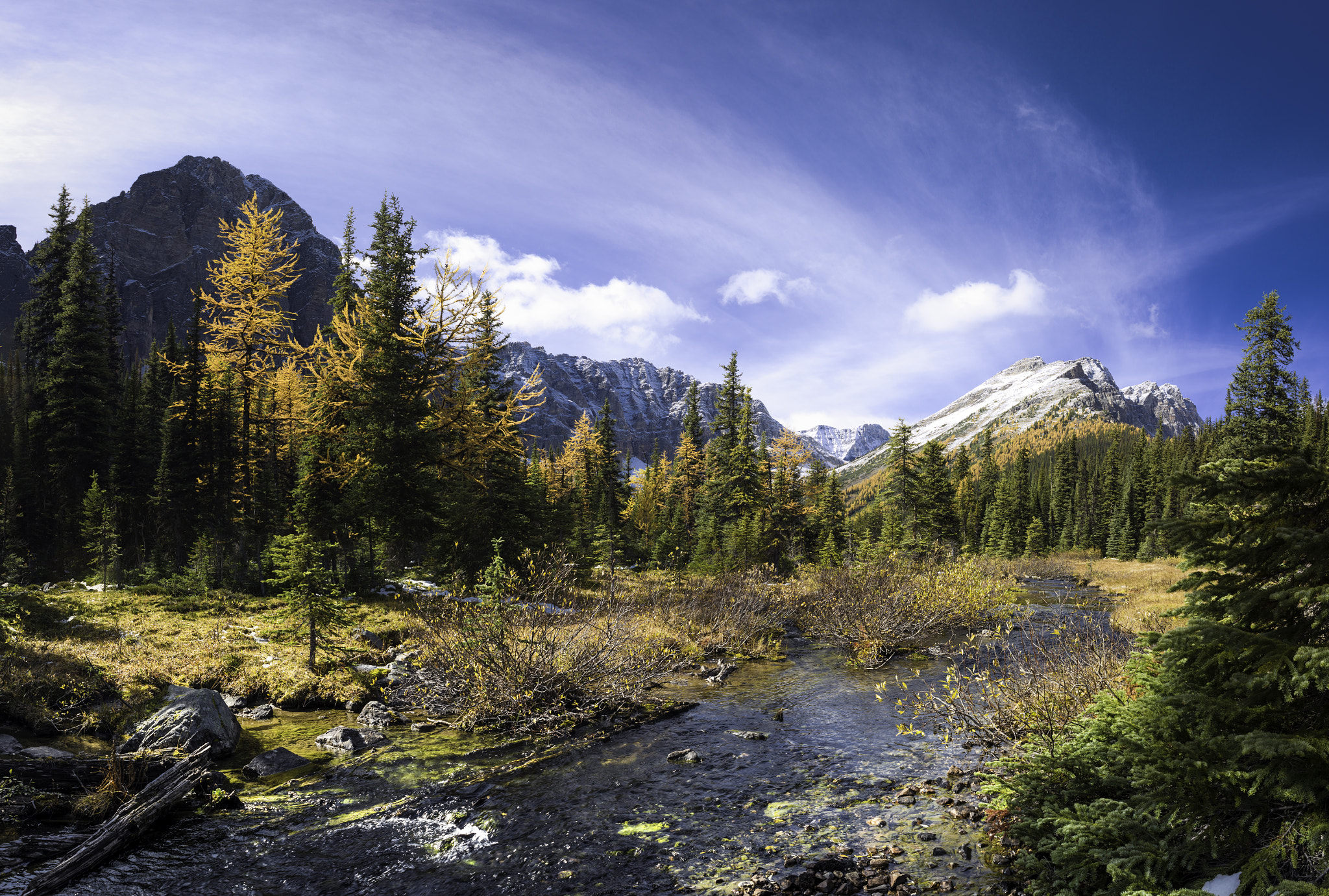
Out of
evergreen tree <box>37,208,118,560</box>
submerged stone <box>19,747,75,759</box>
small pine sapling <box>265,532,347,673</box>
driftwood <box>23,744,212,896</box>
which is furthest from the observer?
evergreen tree <box>37,208,118,560</box>

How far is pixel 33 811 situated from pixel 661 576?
28025 mm

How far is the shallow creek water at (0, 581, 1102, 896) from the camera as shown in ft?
22.6

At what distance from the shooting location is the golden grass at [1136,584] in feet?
66.3

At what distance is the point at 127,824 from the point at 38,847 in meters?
0.86

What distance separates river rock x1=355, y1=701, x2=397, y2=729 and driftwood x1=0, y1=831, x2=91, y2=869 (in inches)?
207

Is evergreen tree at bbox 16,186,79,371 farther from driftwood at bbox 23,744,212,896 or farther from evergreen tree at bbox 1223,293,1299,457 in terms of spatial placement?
evergreen tree at bbox 1223,293,1299,457

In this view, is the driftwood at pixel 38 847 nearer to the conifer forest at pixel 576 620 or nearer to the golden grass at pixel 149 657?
the conifer forest at pixel 576 620

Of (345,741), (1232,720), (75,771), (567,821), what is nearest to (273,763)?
(345,741)

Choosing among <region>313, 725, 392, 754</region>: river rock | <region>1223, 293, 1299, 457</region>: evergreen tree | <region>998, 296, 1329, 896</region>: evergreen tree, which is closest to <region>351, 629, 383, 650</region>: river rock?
<region>313, 725, 392, 754</region>: river rock

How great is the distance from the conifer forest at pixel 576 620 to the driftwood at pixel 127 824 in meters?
0.27

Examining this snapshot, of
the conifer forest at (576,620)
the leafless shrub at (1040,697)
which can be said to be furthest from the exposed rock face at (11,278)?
the leafless shrub at (1040,697)

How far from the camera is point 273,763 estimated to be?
32.9 feet

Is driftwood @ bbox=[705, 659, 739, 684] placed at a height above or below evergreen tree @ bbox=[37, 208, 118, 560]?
below

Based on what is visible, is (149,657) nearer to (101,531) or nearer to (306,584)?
(306,584)
